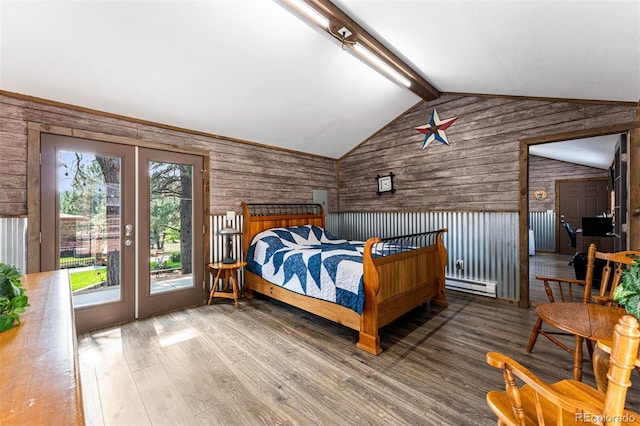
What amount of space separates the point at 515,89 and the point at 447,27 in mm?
1688

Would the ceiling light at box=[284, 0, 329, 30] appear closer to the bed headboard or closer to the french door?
the french door

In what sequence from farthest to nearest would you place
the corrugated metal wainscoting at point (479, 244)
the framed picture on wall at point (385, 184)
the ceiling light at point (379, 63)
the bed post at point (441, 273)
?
the framed picture on wall at point (385, 184) → the corrugated metal wainscoting at point (479, 244) → the bed post at point (441, 273) → the ceiling light at point (379, 63)

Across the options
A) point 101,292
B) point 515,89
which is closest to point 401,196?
point 515,89

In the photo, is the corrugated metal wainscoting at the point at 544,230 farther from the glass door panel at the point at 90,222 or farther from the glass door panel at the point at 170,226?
the glass door panel at the point at 90,222

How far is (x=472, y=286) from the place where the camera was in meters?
4.11

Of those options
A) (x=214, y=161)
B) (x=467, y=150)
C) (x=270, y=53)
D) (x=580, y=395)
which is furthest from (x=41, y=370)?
(x=467, y=150)

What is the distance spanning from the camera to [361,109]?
4.40 metres

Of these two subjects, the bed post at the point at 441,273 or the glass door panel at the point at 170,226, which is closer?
the glass door panel at the point at 170,226

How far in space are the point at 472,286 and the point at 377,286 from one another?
2340 millimetres

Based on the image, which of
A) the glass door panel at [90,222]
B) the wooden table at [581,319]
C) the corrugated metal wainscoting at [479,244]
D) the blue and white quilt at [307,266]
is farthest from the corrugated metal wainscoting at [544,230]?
the glass door panel at [90,222]

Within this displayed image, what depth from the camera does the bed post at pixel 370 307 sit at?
8.42 ft

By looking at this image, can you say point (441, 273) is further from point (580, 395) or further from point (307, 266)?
point (580, 395)

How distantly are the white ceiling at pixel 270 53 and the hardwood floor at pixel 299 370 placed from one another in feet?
8.38

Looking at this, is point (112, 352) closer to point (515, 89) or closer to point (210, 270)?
point (210, 270)
